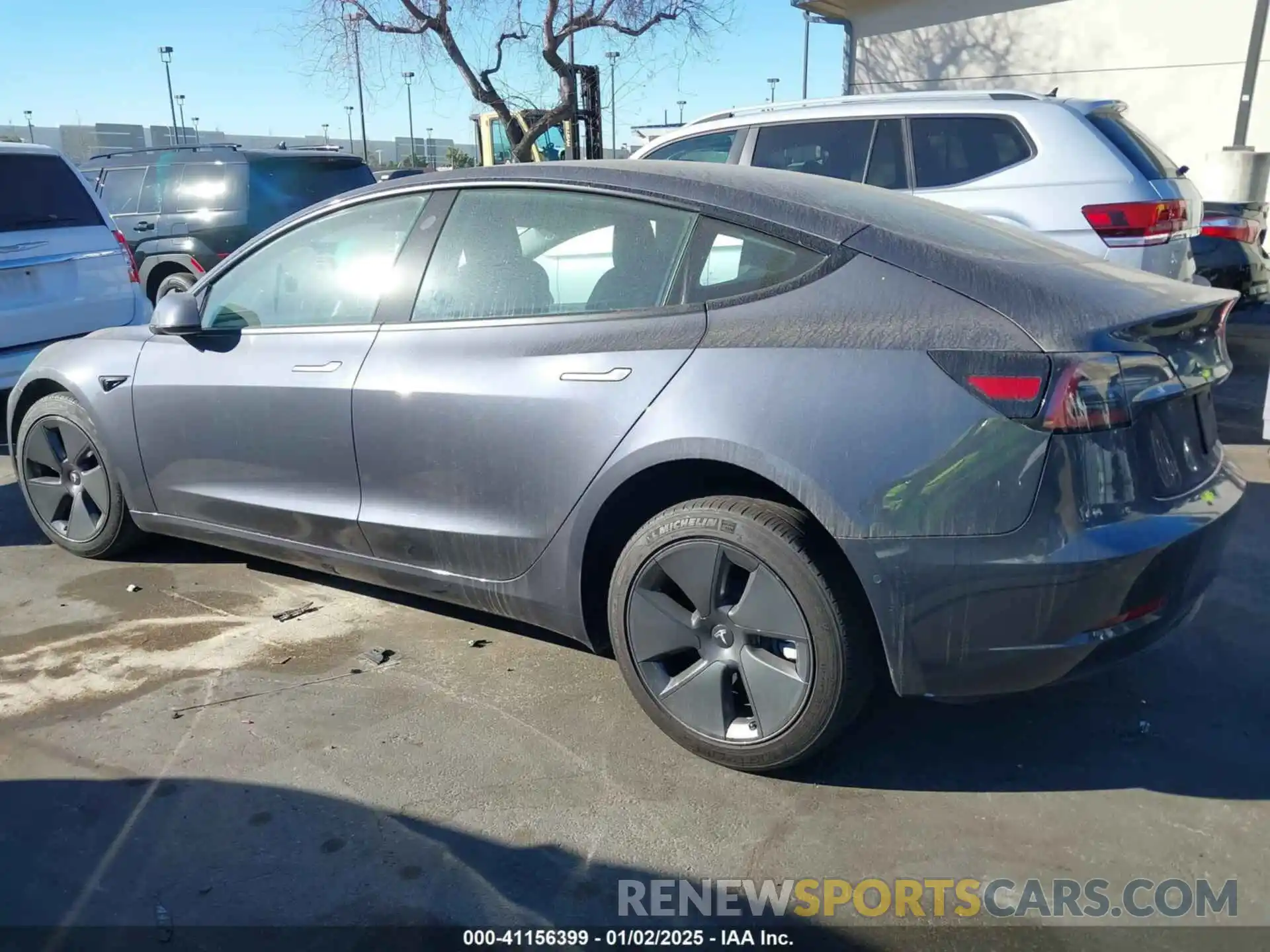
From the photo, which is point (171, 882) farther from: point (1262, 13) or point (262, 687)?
point (1262, 13)

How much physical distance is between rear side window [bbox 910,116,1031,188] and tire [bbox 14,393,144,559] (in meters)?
4.89

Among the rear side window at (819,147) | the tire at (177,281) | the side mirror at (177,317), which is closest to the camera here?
the side mirror at (177,317)

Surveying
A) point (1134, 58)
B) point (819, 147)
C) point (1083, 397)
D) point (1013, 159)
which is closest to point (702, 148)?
point (819, 147)

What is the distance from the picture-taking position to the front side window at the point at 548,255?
309 centimetres

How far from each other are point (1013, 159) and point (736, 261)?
12.8ft

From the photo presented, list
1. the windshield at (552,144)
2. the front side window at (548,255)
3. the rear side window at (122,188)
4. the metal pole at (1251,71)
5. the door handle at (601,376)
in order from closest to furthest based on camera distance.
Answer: the door handle at (601,376), the front side window at (548,255), the rear side window at (122,188), the metal pole at (1251,71), the windshield at (552,144)

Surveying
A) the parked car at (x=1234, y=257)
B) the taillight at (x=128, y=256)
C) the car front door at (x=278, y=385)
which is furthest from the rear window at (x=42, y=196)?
the parked car at (x=1234, y=257)

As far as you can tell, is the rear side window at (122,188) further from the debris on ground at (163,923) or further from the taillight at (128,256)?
the debris on ground at (163,923)

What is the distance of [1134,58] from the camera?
16.7 metres

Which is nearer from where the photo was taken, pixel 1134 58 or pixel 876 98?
pixel 876 98

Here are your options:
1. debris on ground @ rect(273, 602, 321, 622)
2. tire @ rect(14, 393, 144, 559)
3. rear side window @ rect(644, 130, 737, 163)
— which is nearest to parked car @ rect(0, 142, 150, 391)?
tire @ rect(14, 393, 144, 559)

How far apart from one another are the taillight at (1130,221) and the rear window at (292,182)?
308 inches

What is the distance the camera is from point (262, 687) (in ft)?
11.4

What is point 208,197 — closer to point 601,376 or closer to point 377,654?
point 377,654
